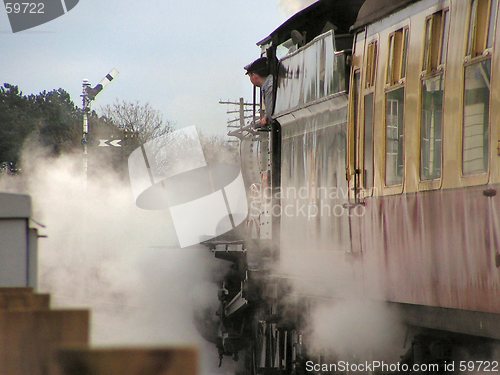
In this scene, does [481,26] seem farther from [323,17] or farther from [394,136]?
[323,17]

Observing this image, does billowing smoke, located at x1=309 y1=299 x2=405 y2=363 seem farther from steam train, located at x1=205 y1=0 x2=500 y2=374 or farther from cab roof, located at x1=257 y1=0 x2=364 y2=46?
cab roof, located at x1=257 y1=0 x2=364 y2=46

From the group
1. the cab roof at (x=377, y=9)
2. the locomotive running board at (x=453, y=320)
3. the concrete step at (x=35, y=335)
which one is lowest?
the locomotive running board at (x=453, y=320)

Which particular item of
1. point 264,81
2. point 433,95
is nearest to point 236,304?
point 264,81

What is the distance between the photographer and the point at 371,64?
28.5 ft

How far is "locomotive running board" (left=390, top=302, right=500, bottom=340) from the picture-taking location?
6.63m

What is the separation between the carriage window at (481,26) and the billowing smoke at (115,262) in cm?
837

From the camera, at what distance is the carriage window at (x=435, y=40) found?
708 centimetres

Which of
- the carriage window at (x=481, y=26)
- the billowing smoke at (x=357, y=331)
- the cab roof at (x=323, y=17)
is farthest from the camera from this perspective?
the cab roof at (x=323, y=17)

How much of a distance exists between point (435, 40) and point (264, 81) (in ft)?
23.2

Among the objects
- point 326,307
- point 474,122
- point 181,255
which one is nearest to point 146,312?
point 181,255

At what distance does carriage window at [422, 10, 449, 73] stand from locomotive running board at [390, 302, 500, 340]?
5.26ft

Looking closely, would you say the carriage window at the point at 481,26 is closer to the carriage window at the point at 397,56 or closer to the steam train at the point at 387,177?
the steam train at the point at 387,177

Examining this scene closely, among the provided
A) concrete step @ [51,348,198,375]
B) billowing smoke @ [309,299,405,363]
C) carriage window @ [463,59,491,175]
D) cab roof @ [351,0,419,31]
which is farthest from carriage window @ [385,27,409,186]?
concrete step @ [51,348,198,375]

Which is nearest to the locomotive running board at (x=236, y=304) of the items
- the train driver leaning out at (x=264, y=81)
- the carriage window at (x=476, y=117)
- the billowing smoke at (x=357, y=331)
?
the train driver leaning out at (x=264, y=81)
